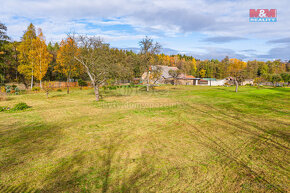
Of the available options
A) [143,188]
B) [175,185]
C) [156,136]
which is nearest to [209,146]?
[156,136]

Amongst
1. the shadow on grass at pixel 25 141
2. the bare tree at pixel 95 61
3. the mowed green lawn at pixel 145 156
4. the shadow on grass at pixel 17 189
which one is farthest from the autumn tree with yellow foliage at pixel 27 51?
the shadow on grass at pixel 17 189

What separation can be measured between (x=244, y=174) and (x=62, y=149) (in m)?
7.07

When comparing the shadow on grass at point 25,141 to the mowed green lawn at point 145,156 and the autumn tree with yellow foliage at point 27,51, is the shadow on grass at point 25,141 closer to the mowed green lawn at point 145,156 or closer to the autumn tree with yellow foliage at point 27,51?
the mowed green lawn at point 145,156

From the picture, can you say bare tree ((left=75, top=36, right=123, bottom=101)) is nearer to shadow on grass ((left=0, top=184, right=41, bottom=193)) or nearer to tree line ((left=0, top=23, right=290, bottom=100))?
tree line ((left=0, top=23, right=290, bottom=100))

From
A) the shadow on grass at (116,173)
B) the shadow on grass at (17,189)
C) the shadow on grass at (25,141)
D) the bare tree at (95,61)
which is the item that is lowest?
the shadow on grass at (17,189)

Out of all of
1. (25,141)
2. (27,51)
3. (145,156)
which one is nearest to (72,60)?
(27,51)

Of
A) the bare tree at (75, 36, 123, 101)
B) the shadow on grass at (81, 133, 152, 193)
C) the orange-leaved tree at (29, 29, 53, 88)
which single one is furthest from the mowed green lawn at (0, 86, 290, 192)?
the orange-leaved tree at (29, 29, 53, 88)

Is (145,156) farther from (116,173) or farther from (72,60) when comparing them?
(72,60)

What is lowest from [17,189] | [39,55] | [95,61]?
[17,189]

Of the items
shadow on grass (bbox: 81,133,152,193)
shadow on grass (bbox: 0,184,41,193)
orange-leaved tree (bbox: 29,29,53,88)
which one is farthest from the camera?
orange-leaved tree (bbox: 29,29,53,88)

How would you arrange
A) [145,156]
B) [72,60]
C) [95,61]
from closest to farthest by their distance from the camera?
[145,156], [95,61], [72,60]

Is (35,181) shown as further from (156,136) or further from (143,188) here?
(156,136)

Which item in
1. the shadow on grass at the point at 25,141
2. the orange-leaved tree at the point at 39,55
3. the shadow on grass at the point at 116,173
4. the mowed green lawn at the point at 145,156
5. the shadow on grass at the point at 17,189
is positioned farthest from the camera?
the orange-leaved tree at the point at 39,55

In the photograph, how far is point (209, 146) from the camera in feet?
24.0
